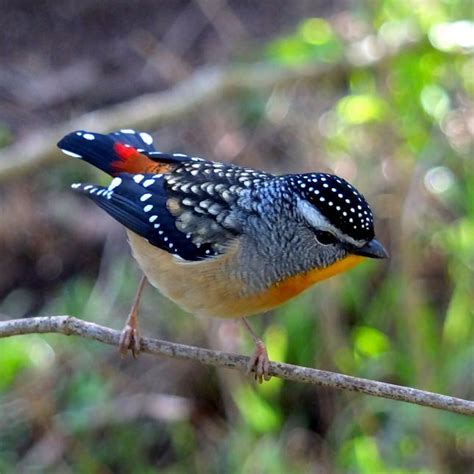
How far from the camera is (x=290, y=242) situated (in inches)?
A: 157

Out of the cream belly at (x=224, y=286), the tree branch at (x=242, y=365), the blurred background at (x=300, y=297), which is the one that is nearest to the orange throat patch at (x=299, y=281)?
the cream belly at (x=224, y=286)

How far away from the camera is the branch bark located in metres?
6.45

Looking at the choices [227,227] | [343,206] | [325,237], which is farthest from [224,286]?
[343,206]

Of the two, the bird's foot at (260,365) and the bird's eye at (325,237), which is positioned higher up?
the bird's eye at (325,237)

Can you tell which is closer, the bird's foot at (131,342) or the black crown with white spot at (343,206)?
the black crown with white spot at (343,206)

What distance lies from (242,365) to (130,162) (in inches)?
50.0

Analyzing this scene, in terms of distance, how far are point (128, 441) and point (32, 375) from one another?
0.74 meters

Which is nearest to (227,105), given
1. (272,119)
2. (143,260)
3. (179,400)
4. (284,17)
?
(272,119)

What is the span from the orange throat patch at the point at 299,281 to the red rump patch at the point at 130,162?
866 mm

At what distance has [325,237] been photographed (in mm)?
3895

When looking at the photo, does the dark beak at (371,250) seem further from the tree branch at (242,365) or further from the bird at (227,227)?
the tree branch at (242,365)

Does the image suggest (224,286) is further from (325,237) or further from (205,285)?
(325,237)

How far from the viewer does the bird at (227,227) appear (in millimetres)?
3873

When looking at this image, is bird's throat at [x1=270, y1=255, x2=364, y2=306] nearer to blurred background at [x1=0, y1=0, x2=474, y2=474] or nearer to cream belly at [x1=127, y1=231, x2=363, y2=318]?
cream belly at [x1=127, y1=231, x2=363, y2=318]
